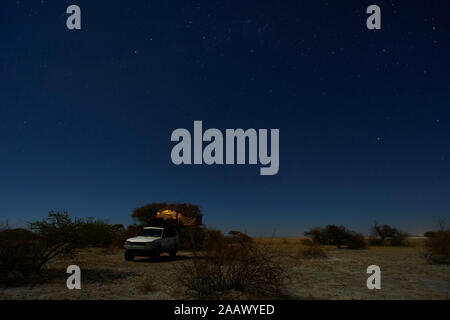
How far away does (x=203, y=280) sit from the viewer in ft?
26.1

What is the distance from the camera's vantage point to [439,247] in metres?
17.4

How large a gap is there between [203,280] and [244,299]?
1243 millimetres

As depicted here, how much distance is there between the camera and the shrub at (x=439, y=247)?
17.1 metres

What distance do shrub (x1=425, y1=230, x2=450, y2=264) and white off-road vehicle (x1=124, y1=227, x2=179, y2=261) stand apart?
52.5ft

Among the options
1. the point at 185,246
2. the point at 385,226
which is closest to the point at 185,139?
the point at 185,246

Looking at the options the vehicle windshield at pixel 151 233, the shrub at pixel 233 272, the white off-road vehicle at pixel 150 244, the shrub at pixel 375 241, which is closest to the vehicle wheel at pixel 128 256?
the white off-road vehicle at pixel 150 244

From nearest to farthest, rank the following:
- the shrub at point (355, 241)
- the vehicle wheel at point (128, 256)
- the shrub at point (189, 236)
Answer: the vehicle wheel at point (128, 256)
the shrub at point (189, 236)
the shrub at point (355, 241)

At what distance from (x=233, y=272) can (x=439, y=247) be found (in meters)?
15.7

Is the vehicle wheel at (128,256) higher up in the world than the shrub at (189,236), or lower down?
higher up

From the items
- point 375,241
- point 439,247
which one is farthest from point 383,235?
point 439,247

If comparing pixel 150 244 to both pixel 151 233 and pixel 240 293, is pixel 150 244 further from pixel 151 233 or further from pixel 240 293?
pixel 240 293

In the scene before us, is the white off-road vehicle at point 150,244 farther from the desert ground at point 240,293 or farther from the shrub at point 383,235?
the shrub at point 383,235

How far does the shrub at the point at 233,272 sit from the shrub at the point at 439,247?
14.4 meters
